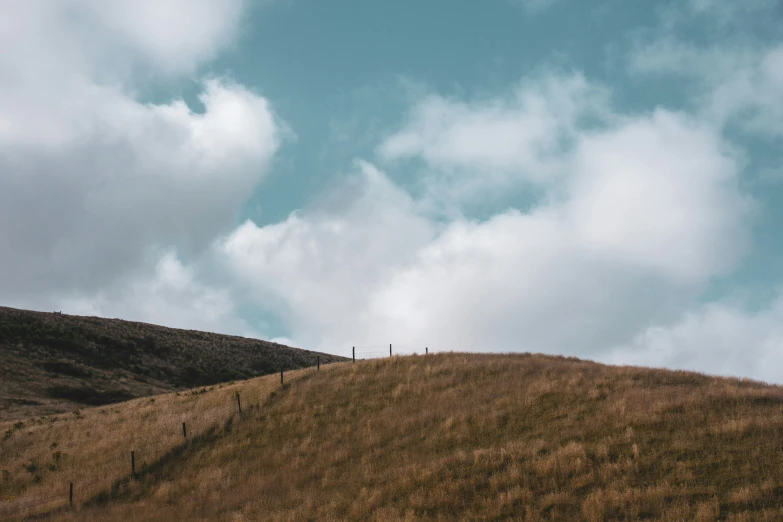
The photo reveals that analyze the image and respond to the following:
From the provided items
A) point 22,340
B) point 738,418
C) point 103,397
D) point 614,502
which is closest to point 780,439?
point 738,418

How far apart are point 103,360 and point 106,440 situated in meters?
45.0

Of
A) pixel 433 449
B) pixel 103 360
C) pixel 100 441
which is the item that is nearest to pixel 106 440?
pixel 100 441

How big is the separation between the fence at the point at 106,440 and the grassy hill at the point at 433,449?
0.15 metres

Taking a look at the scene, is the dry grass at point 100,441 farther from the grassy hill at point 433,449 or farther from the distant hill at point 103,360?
the distant hill at point 103,360

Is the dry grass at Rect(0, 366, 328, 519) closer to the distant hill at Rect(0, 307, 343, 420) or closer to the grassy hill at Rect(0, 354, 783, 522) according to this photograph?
the grassy hill at Rect(0, 354, 783, 522)

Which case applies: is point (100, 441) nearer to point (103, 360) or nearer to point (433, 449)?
point (433, 449)

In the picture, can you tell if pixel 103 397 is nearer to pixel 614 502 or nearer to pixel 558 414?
pixel 558 414

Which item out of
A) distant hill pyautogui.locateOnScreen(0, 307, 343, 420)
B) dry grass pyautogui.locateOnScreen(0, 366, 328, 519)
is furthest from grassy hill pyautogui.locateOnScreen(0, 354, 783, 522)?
distant hill pyautogui.locateOnScreen(0, 307, 343, 420)

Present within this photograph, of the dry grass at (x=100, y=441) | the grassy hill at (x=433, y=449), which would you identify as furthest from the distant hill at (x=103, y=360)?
the grassy hill at (x=433, y=449)

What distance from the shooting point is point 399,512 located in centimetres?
1808

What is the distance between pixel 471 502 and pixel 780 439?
32.5 ft

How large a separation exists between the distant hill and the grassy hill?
49.0ft

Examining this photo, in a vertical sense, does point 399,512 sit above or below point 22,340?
below

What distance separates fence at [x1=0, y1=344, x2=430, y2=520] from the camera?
28391mm
